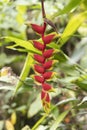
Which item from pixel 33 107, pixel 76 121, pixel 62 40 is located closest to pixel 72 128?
pixel 76 121

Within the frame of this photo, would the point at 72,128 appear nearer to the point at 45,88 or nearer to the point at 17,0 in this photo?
the point at 17,0

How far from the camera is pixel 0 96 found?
2.07 meters

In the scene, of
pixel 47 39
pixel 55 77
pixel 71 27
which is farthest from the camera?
pixel 55 77

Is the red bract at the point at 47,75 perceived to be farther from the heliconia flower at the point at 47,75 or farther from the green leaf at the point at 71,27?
the green leaf at the point at 71,27

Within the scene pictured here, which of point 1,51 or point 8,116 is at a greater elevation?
point 1,51

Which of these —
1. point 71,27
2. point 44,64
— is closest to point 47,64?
point 44,64

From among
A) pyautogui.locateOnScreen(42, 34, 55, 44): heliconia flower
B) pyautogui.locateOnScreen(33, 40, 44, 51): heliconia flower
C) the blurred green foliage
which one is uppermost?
pyautogui.locateOnScreen(42, 34, 55, 44): heliconia flower

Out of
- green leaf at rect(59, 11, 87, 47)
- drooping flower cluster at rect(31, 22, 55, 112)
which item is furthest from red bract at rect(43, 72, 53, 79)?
green leaf at rect(59, 11, 87, 47)

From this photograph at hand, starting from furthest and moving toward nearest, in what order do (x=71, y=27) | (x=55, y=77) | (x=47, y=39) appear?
1. (x=55, y=77)
2. (x=71, y=27)
3. (x=47, y=39)

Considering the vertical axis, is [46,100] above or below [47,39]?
below

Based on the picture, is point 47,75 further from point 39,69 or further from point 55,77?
point 55,77

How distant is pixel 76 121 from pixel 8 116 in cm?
50

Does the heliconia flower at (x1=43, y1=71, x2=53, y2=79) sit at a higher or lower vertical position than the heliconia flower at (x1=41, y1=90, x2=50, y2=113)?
higher

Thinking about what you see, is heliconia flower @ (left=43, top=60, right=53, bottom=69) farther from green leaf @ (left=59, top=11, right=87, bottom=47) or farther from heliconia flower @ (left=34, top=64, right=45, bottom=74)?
green leaf @ (left=59, top=11, right=87, bottom=47)
